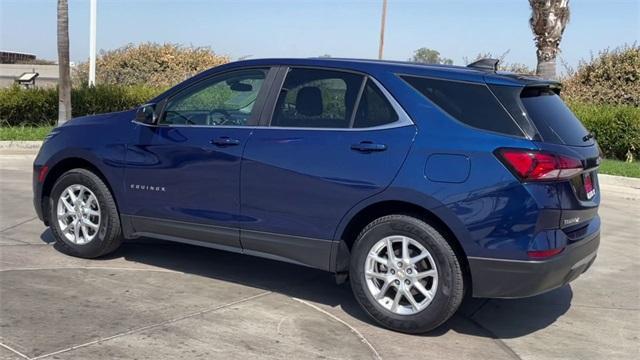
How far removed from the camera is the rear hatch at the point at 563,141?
4.22m

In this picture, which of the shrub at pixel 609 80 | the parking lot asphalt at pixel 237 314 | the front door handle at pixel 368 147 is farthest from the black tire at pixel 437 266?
the shrub at pixel 609 80

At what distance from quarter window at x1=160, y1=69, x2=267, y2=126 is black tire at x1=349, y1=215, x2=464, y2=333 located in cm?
136

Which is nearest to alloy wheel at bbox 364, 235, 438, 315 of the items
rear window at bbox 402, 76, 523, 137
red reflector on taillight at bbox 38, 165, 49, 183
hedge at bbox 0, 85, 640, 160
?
rear window at bbox 402, 76, 523, 137

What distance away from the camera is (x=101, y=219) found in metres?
5.68

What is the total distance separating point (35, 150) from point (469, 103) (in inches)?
422

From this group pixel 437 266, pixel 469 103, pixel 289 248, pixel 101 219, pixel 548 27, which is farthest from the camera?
pixel 548 27

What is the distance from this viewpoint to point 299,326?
14.9 ft

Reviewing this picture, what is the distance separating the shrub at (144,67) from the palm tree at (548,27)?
1255 cm

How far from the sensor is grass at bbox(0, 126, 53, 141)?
Answer: 13547mm

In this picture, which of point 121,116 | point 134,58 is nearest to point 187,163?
point 121,116

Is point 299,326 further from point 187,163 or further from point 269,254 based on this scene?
point 187,163

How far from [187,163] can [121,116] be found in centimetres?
91

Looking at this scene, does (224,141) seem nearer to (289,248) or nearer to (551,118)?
(289,248)

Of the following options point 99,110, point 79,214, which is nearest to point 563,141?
point 79,214
